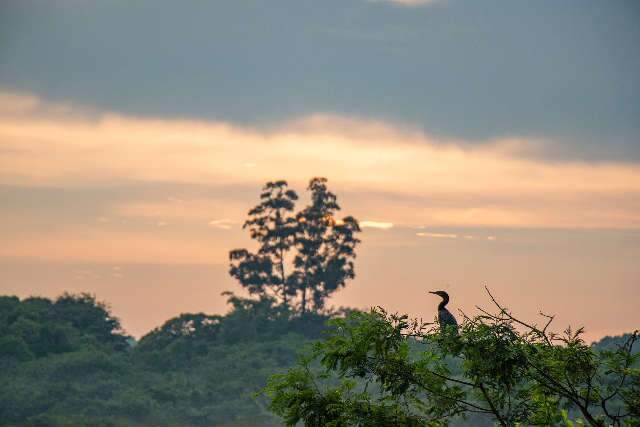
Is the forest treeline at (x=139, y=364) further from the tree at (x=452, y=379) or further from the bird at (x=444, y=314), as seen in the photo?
the tree at (x=452, y=379)


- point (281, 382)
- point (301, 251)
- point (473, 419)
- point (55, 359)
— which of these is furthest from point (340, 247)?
point (281, 382)

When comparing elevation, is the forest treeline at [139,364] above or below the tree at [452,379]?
below

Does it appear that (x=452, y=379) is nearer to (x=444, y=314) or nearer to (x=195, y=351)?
(x=444, y=314)

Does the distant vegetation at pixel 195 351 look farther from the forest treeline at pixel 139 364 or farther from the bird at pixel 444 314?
the bird at pixel 444 314

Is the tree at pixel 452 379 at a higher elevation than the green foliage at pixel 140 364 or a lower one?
higher

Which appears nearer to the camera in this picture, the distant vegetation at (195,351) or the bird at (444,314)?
the bird at (444,314)

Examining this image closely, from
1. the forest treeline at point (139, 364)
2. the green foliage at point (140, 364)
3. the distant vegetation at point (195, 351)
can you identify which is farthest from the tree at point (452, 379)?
the green foliage at point (140, 364)

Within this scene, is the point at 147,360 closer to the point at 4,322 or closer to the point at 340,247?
the point at 4,322

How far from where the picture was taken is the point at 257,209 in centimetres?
8800

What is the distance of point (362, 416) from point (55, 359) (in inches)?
2630

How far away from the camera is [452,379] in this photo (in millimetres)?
15008

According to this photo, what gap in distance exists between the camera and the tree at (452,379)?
14.7 meters

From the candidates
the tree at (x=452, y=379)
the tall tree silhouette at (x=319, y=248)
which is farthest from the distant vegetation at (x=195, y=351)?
the tree at (x=452, y=379)

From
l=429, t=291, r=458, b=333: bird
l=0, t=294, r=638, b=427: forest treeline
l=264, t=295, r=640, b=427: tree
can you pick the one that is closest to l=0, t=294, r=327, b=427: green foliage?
l=0, t=294, r=638, b=427: forest treeline
